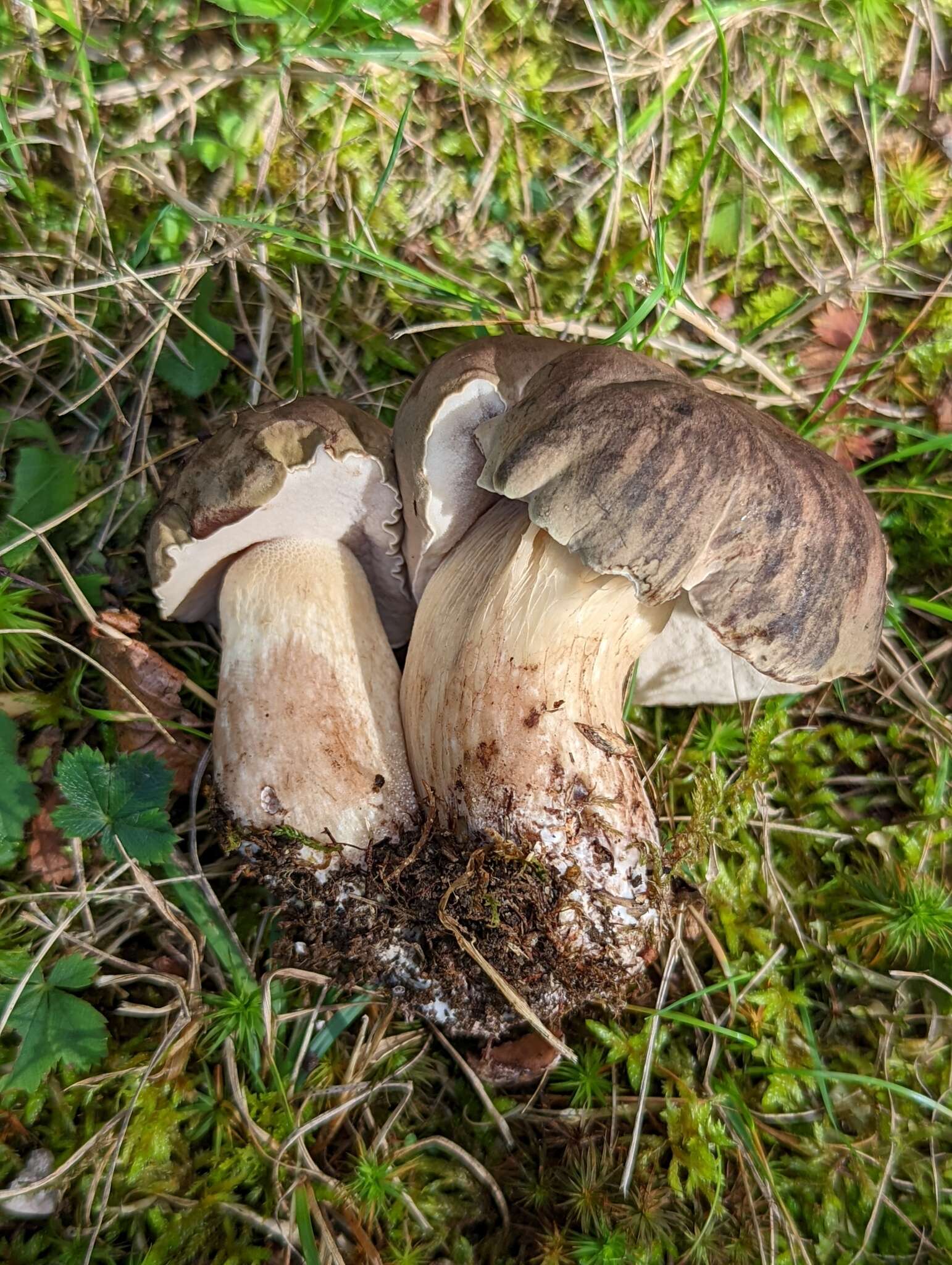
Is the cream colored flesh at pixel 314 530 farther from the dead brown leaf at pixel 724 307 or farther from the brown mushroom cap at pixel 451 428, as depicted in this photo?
the dead brown leaf at pixel 724 307

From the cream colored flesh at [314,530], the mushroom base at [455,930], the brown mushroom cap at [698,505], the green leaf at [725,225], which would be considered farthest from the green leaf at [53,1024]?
the green leaf at [725,225]

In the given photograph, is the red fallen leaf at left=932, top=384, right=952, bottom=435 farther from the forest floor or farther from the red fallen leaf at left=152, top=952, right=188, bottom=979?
the red fallen leaf at left=152, top=952, right=188, bottom=979

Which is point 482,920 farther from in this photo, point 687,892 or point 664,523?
point 664,523

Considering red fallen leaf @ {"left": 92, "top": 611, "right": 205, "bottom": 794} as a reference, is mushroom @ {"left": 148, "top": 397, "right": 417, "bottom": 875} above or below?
above

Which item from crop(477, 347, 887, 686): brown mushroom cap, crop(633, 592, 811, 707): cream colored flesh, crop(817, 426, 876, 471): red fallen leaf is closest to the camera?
crop(477, 347, 887, 686): brown mushroom cap

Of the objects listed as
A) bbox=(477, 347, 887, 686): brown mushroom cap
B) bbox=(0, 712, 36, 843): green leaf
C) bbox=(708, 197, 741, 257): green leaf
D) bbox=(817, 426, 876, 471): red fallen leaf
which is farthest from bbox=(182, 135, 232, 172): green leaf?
bbox=(817, 426, 876, 471): red fallen leaf

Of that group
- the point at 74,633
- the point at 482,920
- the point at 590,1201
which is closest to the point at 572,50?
the point at 74,633
